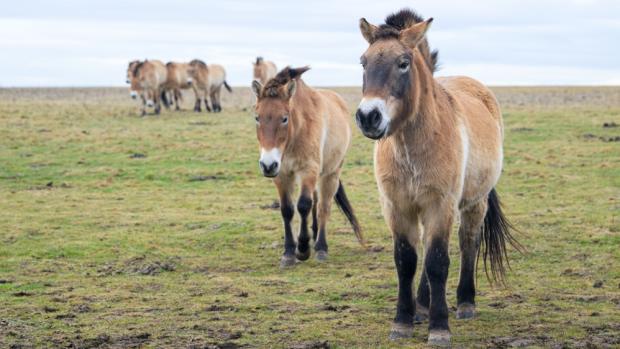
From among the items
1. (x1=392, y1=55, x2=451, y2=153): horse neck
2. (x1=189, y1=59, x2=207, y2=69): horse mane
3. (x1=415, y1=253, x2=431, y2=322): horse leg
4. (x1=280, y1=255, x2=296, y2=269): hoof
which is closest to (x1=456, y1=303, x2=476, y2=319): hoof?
(x1=415, y1=253, x2=431, y2=322): horse leg

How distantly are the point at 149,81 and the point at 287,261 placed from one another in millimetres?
19766

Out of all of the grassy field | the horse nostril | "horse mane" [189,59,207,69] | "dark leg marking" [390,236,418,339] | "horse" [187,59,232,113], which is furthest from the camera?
"horse mane" [189,59,207,69]

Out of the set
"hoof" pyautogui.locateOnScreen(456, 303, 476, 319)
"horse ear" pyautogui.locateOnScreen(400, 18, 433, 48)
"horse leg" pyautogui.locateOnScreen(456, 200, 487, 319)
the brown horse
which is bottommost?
"hoof" pyautogui.locateOnScreen(456, 303, 476, 319)

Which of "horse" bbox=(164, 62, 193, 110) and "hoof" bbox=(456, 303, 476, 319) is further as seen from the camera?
"horse" bbox=(164, 62, 193, 110)

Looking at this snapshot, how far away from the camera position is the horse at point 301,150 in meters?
7.83

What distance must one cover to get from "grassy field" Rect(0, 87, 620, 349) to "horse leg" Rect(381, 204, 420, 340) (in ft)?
0.64

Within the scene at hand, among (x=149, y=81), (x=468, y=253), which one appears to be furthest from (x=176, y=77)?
(x=468, y=253)

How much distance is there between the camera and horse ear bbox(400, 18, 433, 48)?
496 cm

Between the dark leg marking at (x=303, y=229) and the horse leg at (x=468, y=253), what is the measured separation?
7.97 feet

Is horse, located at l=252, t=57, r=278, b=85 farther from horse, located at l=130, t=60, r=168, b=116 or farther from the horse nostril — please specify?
the horse nostril

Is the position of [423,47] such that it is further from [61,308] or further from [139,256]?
[139,256]

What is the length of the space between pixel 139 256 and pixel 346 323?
3354mm

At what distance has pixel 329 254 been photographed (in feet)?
29.0

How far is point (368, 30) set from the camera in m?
5.08
